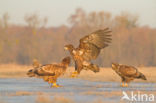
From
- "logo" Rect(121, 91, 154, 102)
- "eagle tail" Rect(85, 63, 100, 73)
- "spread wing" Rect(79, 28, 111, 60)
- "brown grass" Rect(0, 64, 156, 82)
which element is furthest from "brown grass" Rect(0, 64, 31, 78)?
"logo" Rect(121, 91, 154, 102)

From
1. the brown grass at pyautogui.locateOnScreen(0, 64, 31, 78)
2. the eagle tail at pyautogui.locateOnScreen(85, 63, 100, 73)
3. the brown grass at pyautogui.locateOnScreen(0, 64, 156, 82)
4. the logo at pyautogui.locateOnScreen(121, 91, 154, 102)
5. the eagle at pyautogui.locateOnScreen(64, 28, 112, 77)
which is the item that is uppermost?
the eagle at pyautogui.locateOnScreen(64, 28, 112, 77)

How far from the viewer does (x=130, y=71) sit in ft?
57.4

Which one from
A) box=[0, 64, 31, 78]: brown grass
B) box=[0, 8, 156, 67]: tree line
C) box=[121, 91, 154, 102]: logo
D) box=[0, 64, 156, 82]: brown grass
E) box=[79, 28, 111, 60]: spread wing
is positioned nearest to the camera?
box=[121, 91, 154, 102]: logo

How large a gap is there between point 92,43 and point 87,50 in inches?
13.7

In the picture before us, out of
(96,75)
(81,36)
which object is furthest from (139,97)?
(81,36)

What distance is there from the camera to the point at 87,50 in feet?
59.5

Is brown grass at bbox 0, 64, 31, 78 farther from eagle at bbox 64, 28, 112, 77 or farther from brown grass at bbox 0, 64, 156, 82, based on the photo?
eagle at bbox 64, 28, 112, 77

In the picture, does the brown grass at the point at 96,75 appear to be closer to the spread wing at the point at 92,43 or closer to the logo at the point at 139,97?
the spread wing at the point at 92,43

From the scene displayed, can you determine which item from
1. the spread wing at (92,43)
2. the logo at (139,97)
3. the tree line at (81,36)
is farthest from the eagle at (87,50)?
the tree line at (81,36)

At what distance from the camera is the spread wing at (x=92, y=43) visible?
17.9m

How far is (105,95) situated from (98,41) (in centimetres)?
521

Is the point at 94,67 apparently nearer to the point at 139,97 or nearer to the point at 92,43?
the point at 92,43

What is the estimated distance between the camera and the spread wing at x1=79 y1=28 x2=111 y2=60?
17.9 meters

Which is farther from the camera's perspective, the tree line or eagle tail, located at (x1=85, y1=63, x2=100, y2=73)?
the tree line
